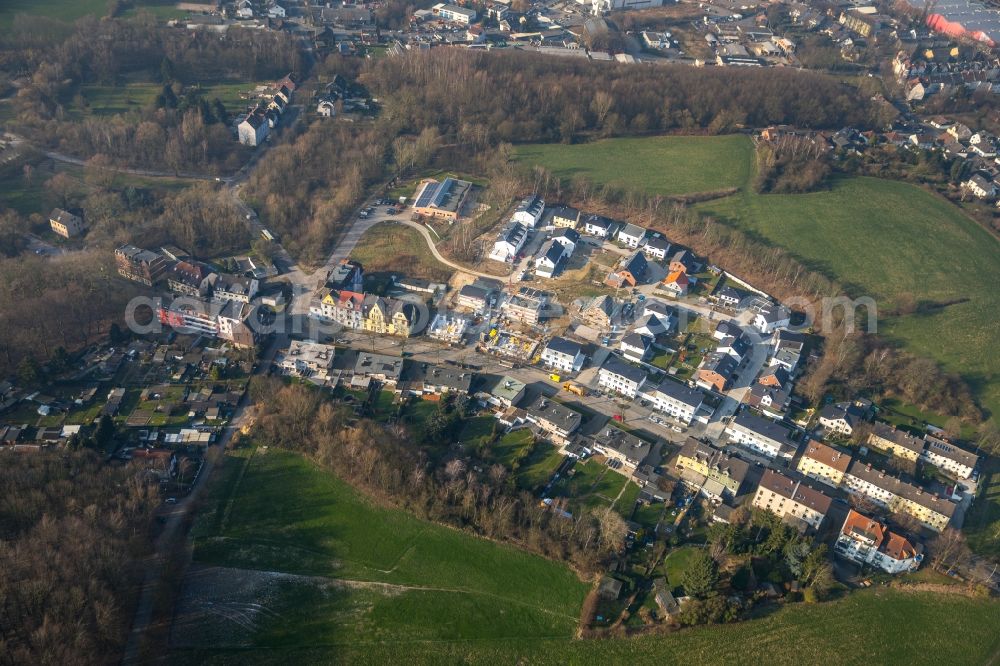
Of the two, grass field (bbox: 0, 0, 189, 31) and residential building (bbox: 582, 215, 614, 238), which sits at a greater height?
grass field (bbox: 0, 0, 189, 31)

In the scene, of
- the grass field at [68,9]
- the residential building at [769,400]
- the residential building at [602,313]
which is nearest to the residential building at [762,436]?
the residential building at [769,400]

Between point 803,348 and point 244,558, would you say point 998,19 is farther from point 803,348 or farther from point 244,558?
point 244,558

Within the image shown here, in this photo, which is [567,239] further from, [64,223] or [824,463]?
[64,223]

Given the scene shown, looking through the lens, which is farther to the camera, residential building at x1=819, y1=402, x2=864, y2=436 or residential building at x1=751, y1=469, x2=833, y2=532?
residential building at x1=819, y1=402, x2=864, y2=436

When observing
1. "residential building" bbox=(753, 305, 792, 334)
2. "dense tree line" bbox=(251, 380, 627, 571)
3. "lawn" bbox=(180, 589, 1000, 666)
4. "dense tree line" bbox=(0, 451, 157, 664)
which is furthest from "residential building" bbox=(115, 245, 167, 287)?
"residential building" bbox=(753, 305, 792, 334)

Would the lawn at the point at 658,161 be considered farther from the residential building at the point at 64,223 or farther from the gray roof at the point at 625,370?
the residential building at the point at 64,223

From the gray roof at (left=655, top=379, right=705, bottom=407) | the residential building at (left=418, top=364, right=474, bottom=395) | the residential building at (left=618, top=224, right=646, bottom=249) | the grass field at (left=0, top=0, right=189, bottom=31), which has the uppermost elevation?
the grass field at (left=0, top=0, right=189, bottom=31)

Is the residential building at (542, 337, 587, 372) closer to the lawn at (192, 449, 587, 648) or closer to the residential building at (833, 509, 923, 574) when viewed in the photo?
the lawn at (192, 449, 587, 648)
